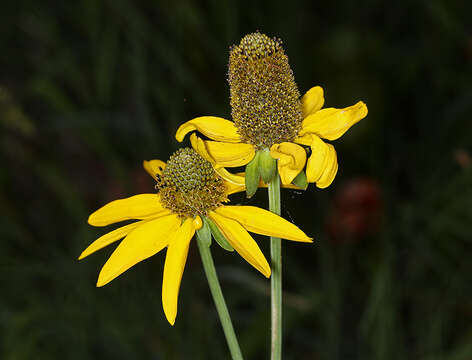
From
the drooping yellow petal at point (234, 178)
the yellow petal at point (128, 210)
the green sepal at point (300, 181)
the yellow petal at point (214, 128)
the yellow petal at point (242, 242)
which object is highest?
the yellow petal at point (214, 128)

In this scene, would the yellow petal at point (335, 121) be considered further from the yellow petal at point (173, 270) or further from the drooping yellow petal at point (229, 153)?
the yellow petal at point (173, 270)

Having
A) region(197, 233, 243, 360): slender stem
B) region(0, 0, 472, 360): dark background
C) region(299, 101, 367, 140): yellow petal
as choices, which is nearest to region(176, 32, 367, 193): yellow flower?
region(299, 101, 367, 140): yellow petal

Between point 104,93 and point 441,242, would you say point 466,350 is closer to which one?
point 441,242

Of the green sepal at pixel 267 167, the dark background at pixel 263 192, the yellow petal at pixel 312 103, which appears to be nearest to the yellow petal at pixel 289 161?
the green sepal at pixel 267 167

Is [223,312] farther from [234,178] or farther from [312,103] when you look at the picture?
[312,103]

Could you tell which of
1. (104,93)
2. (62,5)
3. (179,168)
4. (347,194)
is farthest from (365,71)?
(179,168)

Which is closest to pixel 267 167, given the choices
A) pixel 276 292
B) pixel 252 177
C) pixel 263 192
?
pixel 252 177
